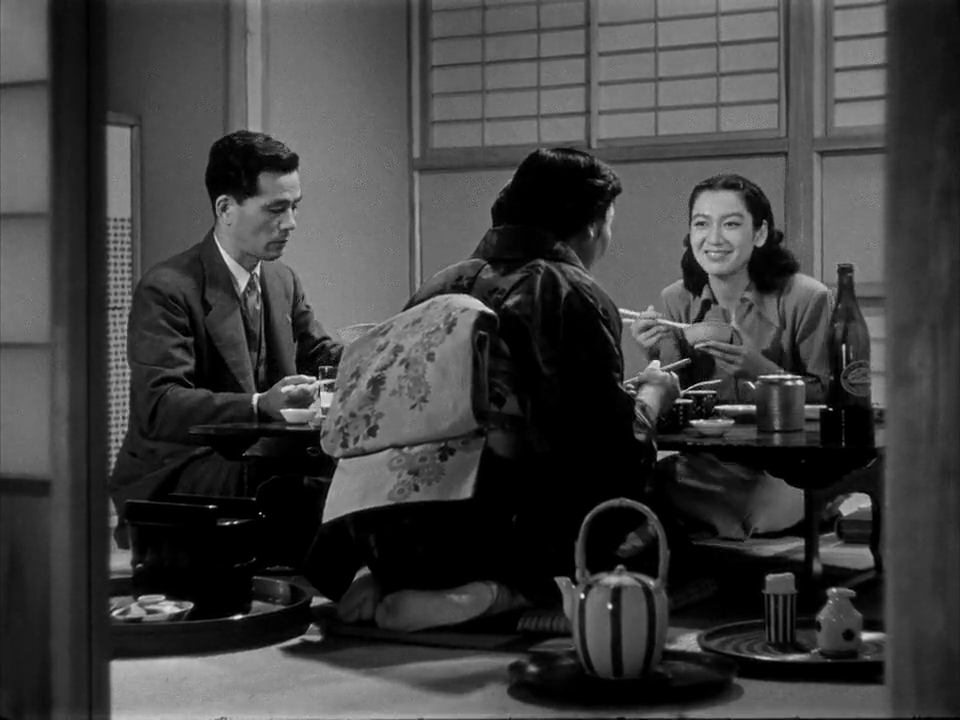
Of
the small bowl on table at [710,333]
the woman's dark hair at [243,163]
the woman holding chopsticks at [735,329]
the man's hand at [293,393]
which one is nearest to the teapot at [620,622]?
the man's hand at [293,393]

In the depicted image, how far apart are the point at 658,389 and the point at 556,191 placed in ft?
1.96

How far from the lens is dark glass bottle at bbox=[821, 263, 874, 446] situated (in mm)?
3793

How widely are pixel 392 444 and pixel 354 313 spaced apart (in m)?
3.75

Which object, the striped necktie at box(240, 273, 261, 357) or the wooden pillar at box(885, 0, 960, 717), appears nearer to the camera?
the wooden pillar at box(885, 0, 960, 717)

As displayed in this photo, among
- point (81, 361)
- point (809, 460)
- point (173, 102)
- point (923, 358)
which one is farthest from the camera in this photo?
point (173, 102)

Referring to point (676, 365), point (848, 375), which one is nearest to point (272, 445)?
point (676, 365)

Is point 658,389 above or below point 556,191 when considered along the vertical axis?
below

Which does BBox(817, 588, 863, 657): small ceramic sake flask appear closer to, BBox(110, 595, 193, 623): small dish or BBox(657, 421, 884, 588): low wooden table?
BBox(657, 421, 884, 588): low wooden table

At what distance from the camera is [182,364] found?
4734mm

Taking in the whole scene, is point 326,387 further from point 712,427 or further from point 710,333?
point 710,333

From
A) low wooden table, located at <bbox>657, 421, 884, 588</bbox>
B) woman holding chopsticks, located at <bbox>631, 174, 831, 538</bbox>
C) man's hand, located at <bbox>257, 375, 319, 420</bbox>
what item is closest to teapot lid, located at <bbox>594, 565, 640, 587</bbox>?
low wooden table, located at <bbox>657, 421, 884, 588</bbox>

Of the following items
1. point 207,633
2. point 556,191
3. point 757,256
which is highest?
point 556,191

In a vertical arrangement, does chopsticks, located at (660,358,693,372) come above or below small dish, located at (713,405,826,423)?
above

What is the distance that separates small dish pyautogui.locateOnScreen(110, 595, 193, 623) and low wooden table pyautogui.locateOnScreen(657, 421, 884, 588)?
4.37 ft
